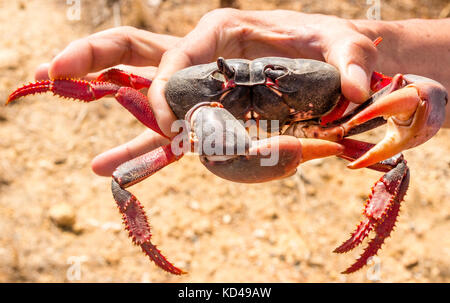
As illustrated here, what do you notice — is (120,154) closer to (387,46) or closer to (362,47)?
(362,47)

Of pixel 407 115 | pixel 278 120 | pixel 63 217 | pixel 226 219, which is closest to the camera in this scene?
pixel 407 115

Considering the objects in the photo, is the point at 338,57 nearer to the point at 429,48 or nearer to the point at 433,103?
the point at 433,103

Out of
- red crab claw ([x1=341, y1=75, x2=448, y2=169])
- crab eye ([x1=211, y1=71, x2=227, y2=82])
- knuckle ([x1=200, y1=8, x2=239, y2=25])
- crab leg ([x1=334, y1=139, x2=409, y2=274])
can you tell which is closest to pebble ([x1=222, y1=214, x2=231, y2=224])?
crab leg ([x1=334, y1=139, x2=409, y2=274])

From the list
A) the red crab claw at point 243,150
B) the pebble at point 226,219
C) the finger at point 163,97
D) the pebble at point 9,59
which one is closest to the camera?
the red crab claw at point 243,150

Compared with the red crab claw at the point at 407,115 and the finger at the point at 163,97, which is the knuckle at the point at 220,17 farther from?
the red crab claw at the point at 407,115

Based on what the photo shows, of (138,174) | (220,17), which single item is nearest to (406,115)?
(138,174)

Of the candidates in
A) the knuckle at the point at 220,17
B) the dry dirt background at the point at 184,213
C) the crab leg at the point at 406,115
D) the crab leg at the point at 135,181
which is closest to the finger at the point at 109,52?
the knuckle at the point at 220,17

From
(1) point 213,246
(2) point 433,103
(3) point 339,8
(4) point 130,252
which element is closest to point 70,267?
(4) point 130,252
